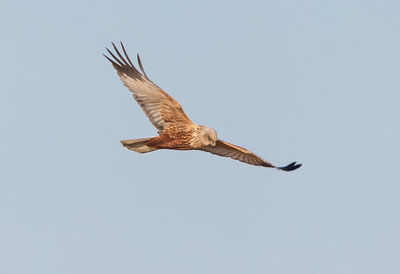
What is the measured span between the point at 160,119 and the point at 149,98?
598 mm

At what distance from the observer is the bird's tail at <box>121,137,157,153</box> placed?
17.1 m

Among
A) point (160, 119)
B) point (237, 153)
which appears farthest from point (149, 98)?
point (237, 153)

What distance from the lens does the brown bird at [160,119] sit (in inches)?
675

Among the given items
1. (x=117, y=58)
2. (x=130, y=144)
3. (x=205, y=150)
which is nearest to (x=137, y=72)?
(x=117, y=58)

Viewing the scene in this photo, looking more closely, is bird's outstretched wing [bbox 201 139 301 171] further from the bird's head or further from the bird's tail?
the bird's tail

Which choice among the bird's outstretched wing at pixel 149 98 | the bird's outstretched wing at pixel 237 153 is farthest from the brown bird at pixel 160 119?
the bird's outstretched wing at pixel 237 153

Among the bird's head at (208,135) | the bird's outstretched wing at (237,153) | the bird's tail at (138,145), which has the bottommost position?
the bird's tail at (138,145)

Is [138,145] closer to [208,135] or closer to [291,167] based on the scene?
[208,135]

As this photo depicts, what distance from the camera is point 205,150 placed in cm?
1964

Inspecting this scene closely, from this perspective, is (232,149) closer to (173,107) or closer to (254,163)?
(254,163)

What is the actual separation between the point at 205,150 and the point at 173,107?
9.12 feet

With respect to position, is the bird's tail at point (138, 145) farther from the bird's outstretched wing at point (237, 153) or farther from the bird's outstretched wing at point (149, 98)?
the bird's outstretched wing at point (237, 153)

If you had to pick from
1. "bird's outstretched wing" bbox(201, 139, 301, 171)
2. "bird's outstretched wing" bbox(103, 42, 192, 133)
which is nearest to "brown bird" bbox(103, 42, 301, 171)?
"bird's outstretched wing" bbox(103, 42, 192, 133)

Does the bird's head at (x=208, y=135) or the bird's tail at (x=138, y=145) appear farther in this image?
the bird's head at (x=208, y=135)
